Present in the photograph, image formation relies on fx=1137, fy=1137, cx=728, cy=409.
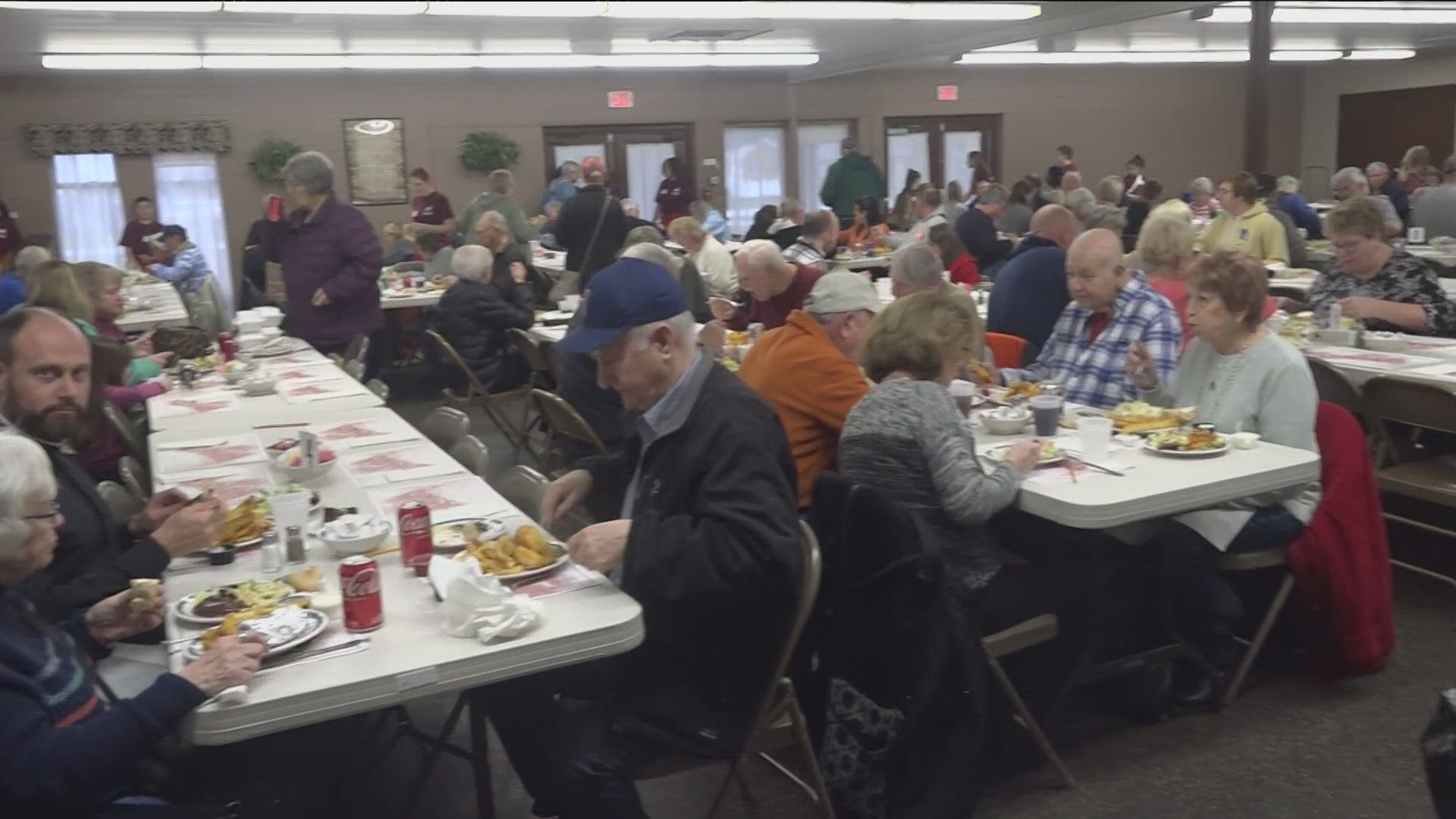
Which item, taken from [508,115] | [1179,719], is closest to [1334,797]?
[1179,719]

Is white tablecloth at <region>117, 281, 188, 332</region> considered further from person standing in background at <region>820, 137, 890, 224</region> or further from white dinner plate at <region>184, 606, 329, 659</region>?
person standing in background at <region>820, 137, 890, 224</region>

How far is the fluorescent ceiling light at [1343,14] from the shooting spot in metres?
10.8

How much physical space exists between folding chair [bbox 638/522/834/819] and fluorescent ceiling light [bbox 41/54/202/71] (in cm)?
1041

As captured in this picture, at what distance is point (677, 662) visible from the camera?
2.22 m

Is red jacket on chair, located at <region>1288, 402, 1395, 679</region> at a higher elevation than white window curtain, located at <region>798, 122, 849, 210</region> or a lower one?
lower

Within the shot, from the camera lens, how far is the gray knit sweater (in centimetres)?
259

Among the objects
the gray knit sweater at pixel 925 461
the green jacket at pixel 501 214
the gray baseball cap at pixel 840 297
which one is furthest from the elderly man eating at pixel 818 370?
the green jacket at pixel 501 214

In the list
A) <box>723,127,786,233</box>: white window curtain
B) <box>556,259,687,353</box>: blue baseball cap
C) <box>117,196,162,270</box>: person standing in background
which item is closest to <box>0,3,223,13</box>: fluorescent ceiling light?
<box>117,196,162,270</box>: person standing in background

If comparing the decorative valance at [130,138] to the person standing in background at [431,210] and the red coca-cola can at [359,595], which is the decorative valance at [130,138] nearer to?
the person standing in background at [431,210]

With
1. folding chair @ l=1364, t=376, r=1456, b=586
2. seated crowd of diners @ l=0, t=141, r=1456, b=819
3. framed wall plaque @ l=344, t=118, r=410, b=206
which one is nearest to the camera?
seated crowd of diners @ l=0, t=141, r=1456, b=819

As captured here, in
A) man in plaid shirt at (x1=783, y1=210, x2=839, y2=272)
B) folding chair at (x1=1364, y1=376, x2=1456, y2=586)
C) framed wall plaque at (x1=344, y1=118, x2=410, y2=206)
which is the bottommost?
folding chair at (x1=1364, y1=376, x2=1456, y2=586)

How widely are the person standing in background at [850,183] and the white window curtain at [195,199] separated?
6.85m

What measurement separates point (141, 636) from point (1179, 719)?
8.73 ft

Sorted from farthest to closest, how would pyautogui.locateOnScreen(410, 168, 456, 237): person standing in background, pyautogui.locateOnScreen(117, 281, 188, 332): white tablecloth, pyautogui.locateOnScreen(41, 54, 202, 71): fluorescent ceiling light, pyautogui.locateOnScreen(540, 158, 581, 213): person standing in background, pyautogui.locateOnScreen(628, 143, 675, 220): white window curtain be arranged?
pyautogui.locateOnScreen(628, 143, 675, 220): white window curtain < pyautogui.locateOnScreen(540, 158, 581, 213): person standing in background < pyautogui.locateOnScreen(410, 168, 456, 237): person standing in background < pyautogui.locateOnScreen(41, 54, 202, 71): fluorescent ceiling light < pyautogui.locateOnScreen(117, 281, 188, 332): white tablecloth
